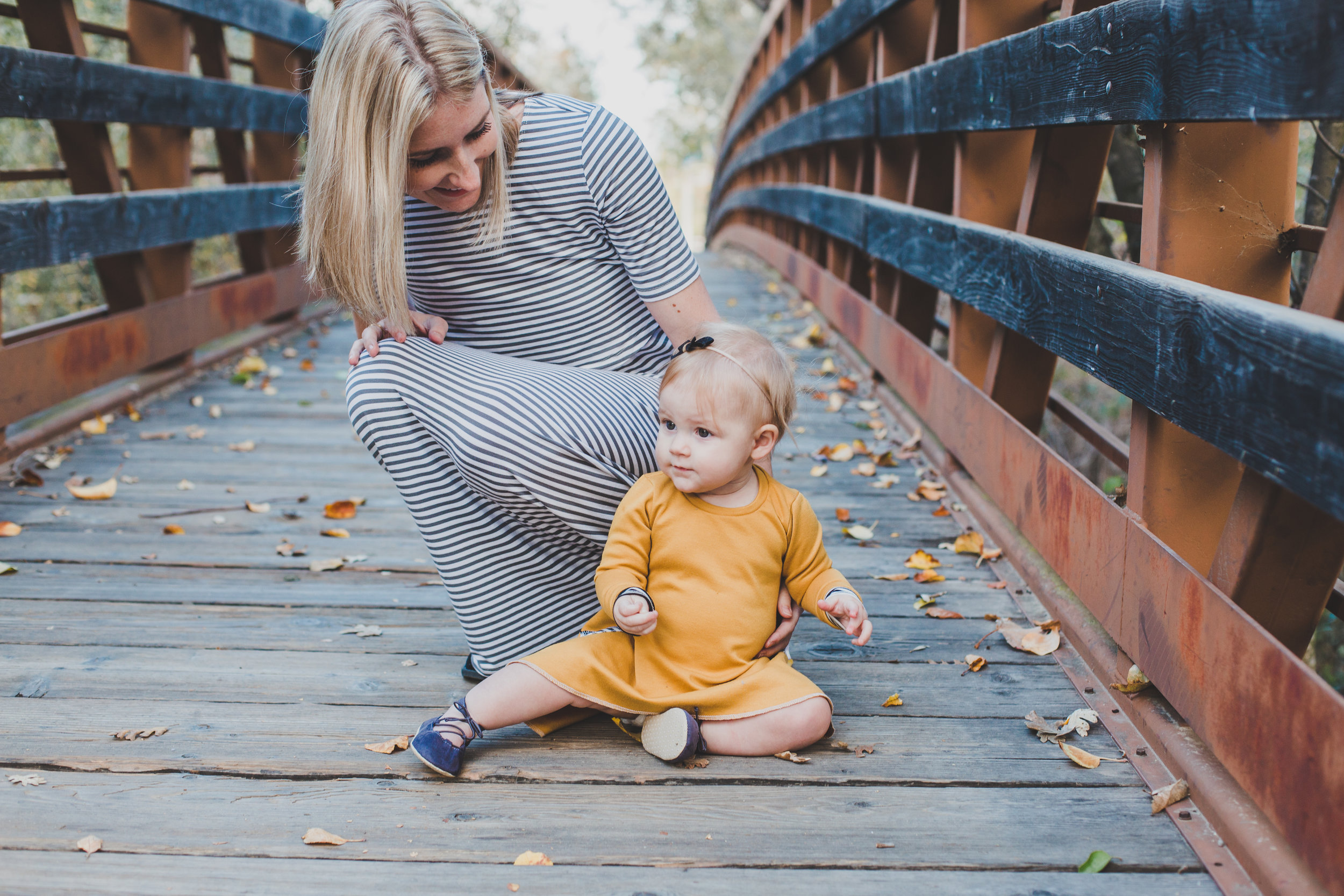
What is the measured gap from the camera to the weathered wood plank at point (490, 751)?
1.86 m

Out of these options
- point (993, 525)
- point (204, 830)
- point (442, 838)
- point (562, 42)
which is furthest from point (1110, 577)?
point (562, 42)

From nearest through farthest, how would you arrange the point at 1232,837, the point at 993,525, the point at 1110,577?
the point at 1232,837 → the point at 1110,577 → the point at 993,525

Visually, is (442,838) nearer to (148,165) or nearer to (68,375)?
(68,375)

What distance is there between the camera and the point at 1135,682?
197cm

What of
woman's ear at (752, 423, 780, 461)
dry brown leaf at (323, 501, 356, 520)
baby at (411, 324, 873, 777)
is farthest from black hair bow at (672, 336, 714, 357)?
dry brown leaf at (323, 501, 356, 520)

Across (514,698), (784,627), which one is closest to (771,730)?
(784,627)

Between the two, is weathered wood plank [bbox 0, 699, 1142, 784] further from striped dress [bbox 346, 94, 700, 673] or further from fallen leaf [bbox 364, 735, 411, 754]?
striped dress [bbox 346, 94, 700, 673]

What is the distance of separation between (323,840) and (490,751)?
0.38 metres

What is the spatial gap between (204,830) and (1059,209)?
2.23 metres

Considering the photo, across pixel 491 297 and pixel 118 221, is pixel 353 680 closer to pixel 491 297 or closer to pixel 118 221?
pixel 491 297

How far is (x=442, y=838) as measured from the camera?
1685 millimetres

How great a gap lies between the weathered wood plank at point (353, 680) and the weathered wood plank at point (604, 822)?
0.97 ft

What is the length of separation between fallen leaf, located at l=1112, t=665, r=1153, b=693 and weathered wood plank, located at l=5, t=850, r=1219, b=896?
0.44m

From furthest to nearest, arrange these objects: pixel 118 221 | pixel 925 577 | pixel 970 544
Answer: pixel 118 221 → pixel 970 544 → pixel 925 577
